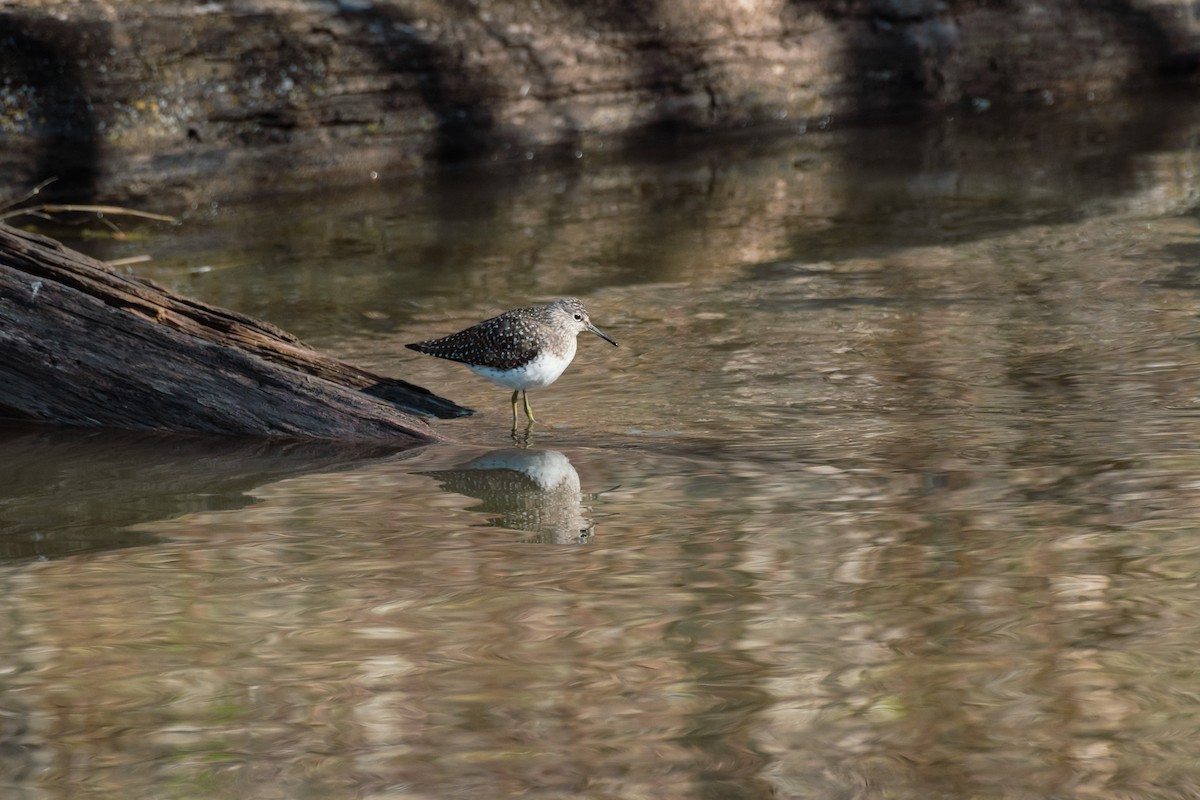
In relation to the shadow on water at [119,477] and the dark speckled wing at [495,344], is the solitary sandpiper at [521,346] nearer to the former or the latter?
the dark speckled wing at [495,344]

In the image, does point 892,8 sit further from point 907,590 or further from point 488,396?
point 907,590

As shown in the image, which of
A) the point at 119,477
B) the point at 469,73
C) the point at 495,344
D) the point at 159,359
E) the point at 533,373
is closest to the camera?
the point at 119,477

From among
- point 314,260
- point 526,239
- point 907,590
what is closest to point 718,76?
point 526,239

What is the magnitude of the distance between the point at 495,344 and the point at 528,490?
1.11 m

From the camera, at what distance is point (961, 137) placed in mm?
13508

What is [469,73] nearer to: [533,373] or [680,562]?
[533,373]

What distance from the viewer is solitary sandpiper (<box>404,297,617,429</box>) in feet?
21.1

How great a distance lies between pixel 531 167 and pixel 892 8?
4045 mm

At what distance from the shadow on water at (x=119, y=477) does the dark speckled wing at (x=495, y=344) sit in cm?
67

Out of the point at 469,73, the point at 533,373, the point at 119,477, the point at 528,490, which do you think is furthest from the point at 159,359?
the point at 469,73

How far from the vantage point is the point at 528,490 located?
5.65 meters

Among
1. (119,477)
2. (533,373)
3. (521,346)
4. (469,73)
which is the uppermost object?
(469,73)

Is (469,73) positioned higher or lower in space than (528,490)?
higher

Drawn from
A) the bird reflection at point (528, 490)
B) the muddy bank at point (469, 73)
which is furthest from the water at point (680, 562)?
the muddy bank at point (469, 73)
